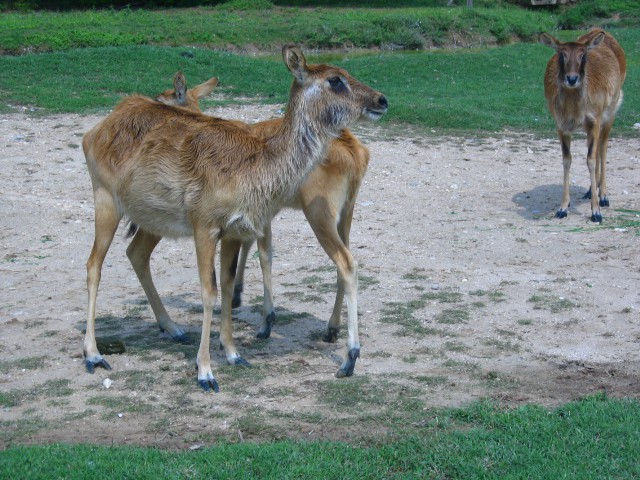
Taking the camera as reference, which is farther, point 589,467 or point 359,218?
point 359,218

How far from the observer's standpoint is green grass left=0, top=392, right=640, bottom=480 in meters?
4.57

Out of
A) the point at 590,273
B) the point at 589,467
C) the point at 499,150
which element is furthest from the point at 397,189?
the point at 589,467

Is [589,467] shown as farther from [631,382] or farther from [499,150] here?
[499,150]

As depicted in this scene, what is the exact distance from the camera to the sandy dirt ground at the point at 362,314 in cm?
552

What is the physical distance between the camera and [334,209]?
6.46 meters

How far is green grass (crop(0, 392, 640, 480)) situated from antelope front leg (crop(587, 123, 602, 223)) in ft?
17.1

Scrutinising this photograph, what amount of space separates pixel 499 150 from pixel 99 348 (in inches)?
315

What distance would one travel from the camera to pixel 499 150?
42.9ft

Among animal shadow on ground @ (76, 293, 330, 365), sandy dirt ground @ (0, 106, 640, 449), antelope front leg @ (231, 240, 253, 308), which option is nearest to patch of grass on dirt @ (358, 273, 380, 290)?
sandy dirt ground @ (0, 106, 640, 449)

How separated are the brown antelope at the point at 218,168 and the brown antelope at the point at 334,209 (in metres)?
0.28

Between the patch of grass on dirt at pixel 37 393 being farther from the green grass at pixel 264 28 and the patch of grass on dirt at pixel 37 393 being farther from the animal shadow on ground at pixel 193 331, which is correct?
the green grass at pixel 264 28

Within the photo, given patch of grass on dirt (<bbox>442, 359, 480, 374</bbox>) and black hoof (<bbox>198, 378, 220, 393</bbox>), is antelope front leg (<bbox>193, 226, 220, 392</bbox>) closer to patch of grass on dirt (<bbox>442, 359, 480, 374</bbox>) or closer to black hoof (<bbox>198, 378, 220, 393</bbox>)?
black hoof (<bbox>198, 378, 220, 393</bbox>)

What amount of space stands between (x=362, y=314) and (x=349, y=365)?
1.29 m

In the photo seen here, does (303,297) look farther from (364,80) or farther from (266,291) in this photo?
(364,80)
